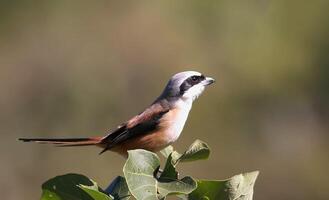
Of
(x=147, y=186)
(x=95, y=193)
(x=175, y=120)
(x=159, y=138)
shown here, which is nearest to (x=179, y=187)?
(x=147, y=186)

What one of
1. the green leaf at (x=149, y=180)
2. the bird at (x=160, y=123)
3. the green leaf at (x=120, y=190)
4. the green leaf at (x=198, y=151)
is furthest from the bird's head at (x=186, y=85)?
the green leaf at (x=149, y=180)

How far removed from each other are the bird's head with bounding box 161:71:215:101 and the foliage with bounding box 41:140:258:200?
6.12ft

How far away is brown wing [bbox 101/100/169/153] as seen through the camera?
15.2 feet

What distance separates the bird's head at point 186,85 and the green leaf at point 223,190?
191 cm

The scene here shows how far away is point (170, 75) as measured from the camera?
12.5 meters

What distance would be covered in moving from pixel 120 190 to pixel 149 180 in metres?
0.21

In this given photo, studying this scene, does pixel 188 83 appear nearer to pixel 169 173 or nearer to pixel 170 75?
pixel 169 173

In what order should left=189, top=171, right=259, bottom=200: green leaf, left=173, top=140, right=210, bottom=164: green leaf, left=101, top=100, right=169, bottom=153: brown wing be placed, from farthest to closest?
1. left=101, top=100, right=169, bottom=153: brown wing
2. left=173, top=140, right=210, bottom=164: green leaf
3. left=189, top=171, right=259, bottom=200: green leaf

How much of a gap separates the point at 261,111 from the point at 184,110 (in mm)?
8164

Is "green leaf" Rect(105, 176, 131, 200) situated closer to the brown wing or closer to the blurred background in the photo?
the brown wing

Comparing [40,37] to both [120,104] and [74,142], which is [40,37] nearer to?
[120,104]

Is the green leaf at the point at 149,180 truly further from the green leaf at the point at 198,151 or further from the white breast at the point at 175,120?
the white breast at the point at 175,120

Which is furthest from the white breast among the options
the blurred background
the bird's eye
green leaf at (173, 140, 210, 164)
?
the blurred background

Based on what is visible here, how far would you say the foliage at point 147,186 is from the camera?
2.79 metres
